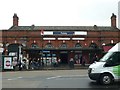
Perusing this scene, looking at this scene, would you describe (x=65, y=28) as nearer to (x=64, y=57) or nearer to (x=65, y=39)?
(x=65, y=39)

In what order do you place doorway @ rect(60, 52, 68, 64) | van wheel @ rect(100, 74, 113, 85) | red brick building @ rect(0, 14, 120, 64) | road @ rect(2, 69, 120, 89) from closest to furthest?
1. road @ rect(2, 69, 120, 89)
2. van wheel @ rect(100, 74, 113, 85)
3. doorway @ rect(60, 52, 68, 64)
4. red brick building @ rect(0, 14, 120, 64)

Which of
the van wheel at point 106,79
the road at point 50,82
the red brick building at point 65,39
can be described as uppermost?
the red brick building at point 65,39

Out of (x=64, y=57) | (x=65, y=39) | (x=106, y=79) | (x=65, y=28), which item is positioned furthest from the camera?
(x=65, y=28)

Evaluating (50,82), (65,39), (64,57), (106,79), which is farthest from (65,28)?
(106,79)

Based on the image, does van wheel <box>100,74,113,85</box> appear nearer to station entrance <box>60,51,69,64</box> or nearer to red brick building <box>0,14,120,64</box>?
station entrance <box>60,51,69,64</box>

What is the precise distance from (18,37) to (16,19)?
24.3 ft

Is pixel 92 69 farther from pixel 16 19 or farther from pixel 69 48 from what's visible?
pixel 16 19

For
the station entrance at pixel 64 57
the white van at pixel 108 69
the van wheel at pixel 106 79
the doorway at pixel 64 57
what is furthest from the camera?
the doorway at pixel 64 57

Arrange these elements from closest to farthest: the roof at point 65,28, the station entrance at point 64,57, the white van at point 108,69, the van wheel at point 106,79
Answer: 1. the white van at point 108,69
2. the van wheel at point 106,79
3. the station entrance at point 64,57
4. the roof at point 65,28

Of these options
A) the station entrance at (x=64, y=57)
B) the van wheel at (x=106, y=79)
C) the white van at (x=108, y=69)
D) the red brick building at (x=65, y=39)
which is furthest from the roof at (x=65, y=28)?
the van wheel at (x=106, y=79)

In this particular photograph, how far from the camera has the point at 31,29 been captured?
62531 millimetres

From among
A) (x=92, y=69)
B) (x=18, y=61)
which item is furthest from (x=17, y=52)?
(x=92, y=69)

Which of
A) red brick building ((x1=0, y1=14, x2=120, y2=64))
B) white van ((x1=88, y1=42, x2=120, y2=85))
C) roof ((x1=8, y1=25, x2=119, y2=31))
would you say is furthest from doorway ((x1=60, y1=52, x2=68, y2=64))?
white van ((x1=88, y1=42, x2=120, y2=85))

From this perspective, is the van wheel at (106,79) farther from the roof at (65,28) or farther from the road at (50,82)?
the roof at (65,28)
